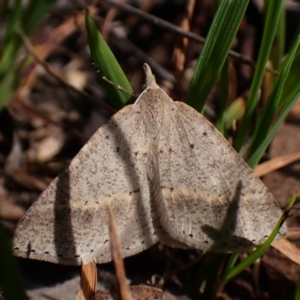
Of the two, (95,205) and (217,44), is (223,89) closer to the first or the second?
(217,44)

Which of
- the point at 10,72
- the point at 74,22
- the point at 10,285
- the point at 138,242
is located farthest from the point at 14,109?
the point at 10,285

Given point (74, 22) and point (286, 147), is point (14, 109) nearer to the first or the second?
point (74, 22)

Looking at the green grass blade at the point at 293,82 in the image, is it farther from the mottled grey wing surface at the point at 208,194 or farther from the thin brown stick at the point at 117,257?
the thin brown stick at the point at 117,257

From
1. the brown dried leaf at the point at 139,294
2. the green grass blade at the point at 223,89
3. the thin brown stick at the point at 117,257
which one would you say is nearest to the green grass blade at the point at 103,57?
the green grass blade at the point at 223,89

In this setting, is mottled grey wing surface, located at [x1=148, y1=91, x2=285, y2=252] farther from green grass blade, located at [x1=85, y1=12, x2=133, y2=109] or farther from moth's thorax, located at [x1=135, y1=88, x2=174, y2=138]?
green grass blade, located at [x1=85, y1=12, x2=133, y2=109]

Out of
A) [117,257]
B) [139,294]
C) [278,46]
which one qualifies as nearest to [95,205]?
[139,294]

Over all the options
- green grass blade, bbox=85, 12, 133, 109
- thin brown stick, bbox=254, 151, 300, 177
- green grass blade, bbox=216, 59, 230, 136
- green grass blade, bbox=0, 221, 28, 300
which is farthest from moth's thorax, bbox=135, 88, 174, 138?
green grass blade, bbox=0, 221, 28, 300
